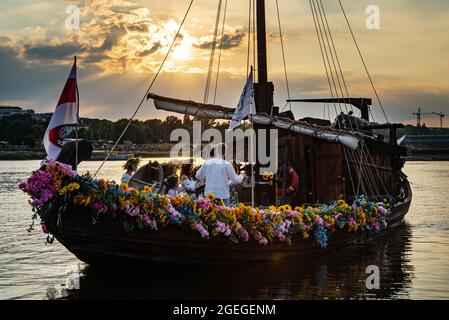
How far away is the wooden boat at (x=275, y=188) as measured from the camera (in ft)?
41.0

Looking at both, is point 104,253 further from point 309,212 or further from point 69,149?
point 309,212

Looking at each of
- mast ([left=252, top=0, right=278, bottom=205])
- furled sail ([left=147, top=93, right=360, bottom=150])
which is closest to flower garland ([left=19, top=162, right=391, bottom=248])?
furled sail ([left=147, top=93, right=360, bottom=150])

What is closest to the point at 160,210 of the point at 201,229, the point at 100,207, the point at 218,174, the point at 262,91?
the point at 201,229

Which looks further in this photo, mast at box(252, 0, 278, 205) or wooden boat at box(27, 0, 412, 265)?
mast at box(252, 0, 278, 205)

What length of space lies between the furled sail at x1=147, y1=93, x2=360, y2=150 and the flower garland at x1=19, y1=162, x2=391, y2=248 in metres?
2.92

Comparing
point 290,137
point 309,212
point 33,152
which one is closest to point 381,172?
point 290,137

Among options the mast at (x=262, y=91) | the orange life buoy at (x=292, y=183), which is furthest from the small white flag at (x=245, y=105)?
the orange life buoy at (x=292, y=183)

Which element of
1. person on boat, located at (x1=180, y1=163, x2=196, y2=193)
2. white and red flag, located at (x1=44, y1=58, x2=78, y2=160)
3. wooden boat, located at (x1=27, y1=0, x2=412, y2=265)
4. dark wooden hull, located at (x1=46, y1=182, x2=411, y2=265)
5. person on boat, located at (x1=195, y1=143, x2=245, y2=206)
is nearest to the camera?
white and red flag, located at (x1=44, y1=58, x2=78, y2=160)

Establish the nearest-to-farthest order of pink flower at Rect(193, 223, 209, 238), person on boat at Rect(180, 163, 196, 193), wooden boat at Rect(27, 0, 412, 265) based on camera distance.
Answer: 1. wooden boat at Rect(27, 0, 412, 265)
2. pink flower at Rect(193, 223, 209, 238)
3. person on boat at Rect(180, 163, 196, 193)

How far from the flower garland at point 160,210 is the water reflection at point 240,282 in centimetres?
85

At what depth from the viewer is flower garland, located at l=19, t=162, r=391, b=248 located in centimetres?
1173

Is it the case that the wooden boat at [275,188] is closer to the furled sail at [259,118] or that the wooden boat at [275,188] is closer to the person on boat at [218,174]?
the furled sail at [259,118]

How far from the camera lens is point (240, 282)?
13820 mm

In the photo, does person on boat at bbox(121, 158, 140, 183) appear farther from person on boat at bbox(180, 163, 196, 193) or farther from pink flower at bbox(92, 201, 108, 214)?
pink flower at bbox(92, 201, 108, 214)
